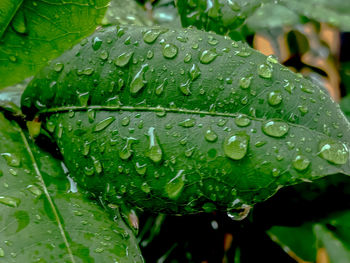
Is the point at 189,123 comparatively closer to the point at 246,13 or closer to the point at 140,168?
the point at 140,168

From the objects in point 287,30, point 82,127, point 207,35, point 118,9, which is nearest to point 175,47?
point 207,35

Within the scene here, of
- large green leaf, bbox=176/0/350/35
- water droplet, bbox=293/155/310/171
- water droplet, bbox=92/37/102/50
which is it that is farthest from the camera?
large green leaf, bbox=176/0/350/35

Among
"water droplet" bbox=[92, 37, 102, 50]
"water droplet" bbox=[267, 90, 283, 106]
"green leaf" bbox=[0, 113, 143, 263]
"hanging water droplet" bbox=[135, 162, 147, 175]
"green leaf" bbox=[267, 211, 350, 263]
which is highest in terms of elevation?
"water droplet" bbox=[92, 37, 102, 50]

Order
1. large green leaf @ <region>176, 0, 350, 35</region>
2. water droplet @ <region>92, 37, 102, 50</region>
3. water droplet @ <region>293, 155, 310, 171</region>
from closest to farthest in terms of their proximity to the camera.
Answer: water droplet @ <region>293, 155, 310, 171</region> < water droplet @ <region>92, 37, 102, 50</region> < large green leaf @ <region>176, 0, 350, 35</region>

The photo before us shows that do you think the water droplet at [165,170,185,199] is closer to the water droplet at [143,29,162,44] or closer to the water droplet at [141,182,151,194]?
the water droplet at [141,182,151,194]

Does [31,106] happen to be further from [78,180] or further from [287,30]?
[287,30]

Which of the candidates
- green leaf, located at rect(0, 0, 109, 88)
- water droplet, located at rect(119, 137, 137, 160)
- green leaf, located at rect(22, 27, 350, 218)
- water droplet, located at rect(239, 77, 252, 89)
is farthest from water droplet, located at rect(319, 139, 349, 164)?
green leaf, located at rect(0, 0, 109, 88)

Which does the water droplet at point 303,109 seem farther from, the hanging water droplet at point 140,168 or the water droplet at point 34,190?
the water droplet at point 34,190

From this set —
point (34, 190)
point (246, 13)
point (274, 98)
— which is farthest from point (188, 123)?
point (246, 13)
